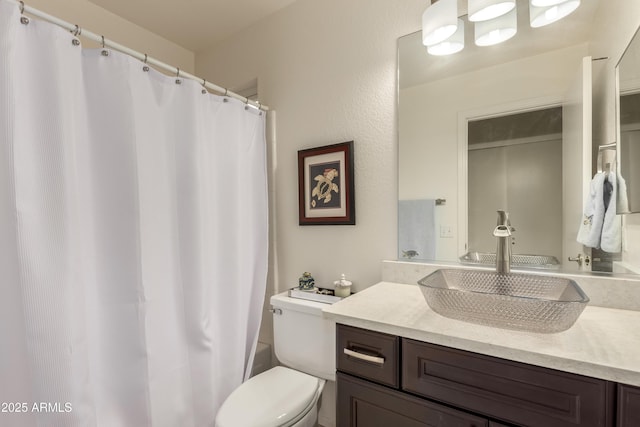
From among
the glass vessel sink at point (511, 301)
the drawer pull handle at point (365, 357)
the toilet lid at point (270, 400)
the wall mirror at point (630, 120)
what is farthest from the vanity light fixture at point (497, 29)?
the toilet lid at point (270, 400)

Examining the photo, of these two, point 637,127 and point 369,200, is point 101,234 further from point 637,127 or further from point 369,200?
point 637,127

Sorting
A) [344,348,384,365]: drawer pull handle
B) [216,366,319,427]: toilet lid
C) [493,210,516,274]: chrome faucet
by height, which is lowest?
[216,366,319,427]: toilet lid

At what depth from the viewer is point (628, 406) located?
64cm

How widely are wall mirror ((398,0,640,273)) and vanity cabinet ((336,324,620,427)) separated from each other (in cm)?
60

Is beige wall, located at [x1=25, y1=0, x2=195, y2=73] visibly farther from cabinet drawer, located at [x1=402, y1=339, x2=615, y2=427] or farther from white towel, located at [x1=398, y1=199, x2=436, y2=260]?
cabinet drawer, located at [x1=402, y1=339, x2=615, y2=427]

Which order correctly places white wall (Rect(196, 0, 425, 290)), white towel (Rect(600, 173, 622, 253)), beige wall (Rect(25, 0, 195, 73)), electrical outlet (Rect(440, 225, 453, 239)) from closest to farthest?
white towel (Rect(600, 173, 622, 253))
electrical outlet (Rect(440, 225, 453, 239))
white wall (Rect(196, 0, 425, 290))
beige wall (Rect(25, 0, 195, 73))

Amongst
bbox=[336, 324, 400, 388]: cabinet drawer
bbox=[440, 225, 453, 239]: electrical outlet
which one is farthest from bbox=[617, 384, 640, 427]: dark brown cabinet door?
bbox=[440, 225, 453, 239]: electrical outlet

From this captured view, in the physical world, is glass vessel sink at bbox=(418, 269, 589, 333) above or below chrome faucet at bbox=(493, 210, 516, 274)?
below

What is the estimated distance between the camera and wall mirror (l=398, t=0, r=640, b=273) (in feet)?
3.73

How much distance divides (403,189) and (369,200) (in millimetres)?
186

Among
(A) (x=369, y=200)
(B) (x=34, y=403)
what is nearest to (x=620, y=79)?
(A) (x=369, y=200)

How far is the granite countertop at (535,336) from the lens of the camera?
2.19 feet

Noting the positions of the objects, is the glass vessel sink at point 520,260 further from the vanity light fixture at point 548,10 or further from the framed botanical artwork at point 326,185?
the vanity light fixture at point 548,10

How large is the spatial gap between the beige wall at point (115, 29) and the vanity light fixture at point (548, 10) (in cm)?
218
